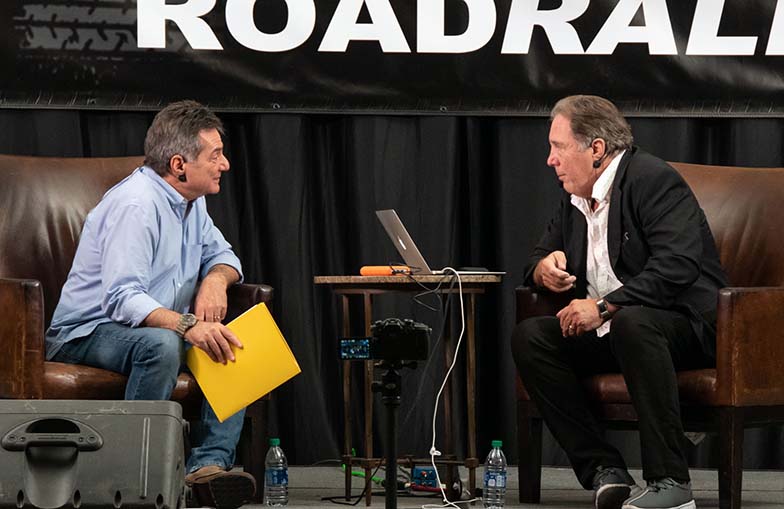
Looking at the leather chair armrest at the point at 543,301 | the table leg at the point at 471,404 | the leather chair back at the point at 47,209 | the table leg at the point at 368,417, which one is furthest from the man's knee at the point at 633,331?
the leather chair back at the point at 47,209

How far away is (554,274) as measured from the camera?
12.0 feet

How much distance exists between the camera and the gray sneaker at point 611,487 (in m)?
3.38

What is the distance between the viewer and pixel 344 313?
3830mm

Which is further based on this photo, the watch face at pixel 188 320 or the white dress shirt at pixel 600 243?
the white dress shirt at pixel 600 243

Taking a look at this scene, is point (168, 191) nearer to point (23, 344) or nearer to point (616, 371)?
point (23, 344)

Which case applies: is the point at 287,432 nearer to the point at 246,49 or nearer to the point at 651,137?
the point at 246,49

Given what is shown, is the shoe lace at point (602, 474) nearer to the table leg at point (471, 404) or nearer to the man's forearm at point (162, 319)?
the table leg at point (471, 404)

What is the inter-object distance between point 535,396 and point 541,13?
58.7 inches

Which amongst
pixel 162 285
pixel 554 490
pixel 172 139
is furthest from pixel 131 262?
pixel 554 490

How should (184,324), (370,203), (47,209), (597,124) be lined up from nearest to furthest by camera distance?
(184,324)
(597,124)
(47,209)
(370,203)

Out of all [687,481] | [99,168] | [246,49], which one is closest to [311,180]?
[246,49]

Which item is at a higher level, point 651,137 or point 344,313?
point 651,137

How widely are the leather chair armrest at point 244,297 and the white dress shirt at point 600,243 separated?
933mm

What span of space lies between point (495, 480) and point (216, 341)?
37.9 inches
